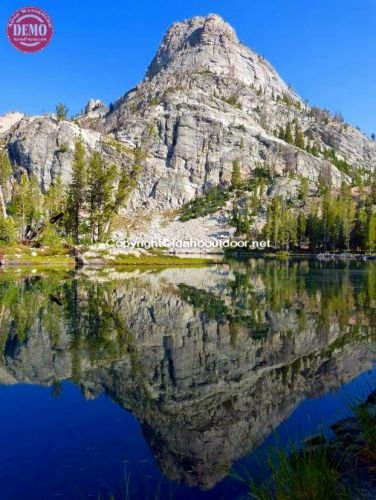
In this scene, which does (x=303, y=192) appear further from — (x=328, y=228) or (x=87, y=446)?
(x=87, y=446)

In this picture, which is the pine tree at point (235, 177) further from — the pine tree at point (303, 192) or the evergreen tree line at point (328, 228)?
the evergreen tree line at point (328, 228)

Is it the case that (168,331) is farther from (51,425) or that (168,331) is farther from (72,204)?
(72,204)

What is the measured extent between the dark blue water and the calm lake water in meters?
0.03

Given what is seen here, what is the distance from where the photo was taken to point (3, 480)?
6293 mm

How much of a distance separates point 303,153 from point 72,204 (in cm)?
14615

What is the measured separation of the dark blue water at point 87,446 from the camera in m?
6.11

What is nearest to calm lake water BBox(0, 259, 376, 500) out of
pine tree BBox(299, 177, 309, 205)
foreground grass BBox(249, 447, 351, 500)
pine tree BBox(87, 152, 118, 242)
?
foreground grass BBox(249, 447, 351, 500)

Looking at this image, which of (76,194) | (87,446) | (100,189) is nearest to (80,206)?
(76,194)

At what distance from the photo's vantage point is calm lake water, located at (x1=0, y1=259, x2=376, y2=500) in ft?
21.6

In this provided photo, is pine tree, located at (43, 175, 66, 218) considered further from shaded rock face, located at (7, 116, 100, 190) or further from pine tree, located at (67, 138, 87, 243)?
shaded rock face, located at (7, 116, 100, 190)

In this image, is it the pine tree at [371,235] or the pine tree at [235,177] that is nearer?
the pine tree at [371,235]

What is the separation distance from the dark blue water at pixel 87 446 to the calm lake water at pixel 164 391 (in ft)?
0.09

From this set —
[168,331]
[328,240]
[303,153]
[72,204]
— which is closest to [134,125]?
[303,153]

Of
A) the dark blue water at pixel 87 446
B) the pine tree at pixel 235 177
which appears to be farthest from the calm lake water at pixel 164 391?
the pine tree at pixel 235 177
